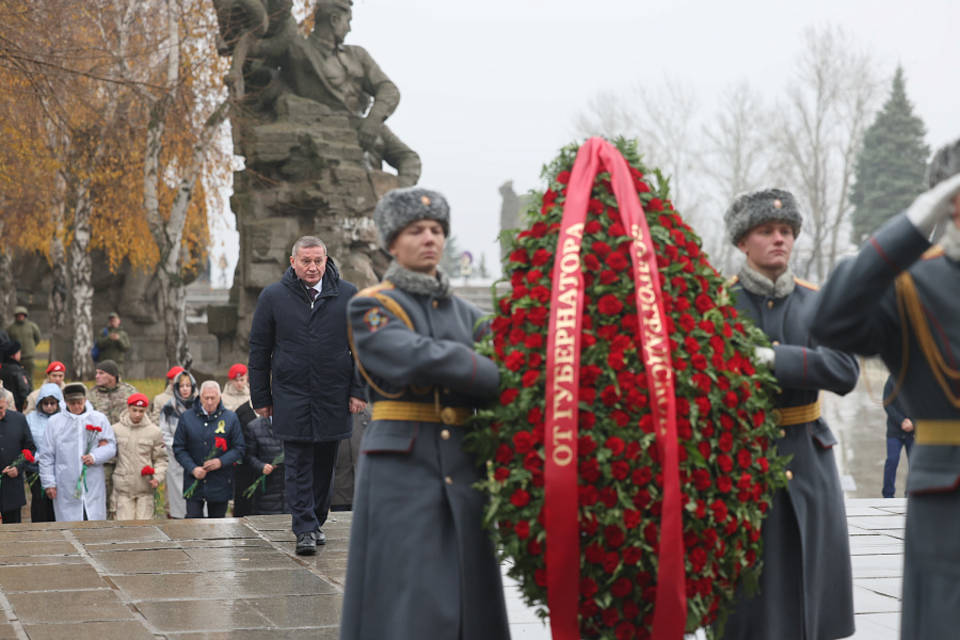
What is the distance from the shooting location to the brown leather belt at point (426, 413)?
444 cm

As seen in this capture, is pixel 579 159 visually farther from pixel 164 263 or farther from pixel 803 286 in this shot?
pixel 164 263

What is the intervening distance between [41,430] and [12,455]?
0.51 meters

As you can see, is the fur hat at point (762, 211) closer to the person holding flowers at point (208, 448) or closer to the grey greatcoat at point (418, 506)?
the grey greatcoat at point (418, 506)

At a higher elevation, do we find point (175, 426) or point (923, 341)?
point (923, 341)

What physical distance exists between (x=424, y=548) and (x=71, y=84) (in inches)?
480

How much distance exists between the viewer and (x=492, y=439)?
427cm

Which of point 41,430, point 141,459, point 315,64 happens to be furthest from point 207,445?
point 315,64

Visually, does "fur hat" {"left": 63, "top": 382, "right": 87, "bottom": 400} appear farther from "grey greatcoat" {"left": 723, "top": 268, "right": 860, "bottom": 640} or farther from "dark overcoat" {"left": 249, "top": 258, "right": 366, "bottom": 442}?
"grey greatcoat" {"left": 723, "top": 268, "right": 860, "bottom": 640}

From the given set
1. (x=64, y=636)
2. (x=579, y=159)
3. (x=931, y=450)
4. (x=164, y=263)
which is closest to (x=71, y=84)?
(x=164, y=263)

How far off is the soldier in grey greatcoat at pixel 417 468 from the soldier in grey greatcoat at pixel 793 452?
3.59 ft

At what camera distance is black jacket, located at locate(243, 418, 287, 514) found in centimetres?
969

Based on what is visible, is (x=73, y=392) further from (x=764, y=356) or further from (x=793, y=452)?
(x=764, y=356)

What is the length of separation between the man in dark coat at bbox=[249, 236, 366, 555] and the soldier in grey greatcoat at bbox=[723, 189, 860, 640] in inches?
130

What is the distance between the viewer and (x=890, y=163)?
56.2 meters
